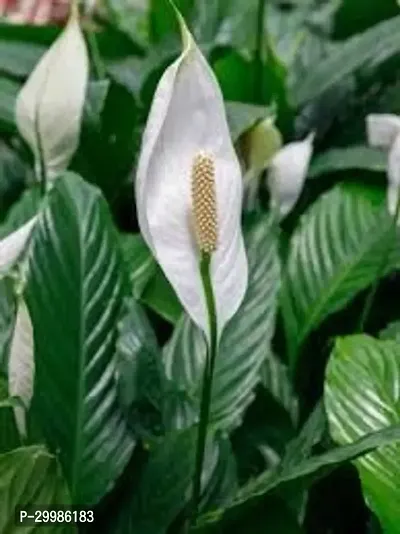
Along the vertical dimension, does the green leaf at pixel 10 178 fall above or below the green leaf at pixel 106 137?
below

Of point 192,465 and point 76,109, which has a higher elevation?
point 76,109

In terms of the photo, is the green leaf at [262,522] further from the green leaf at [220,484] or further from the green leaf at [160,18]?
the green leaf at [160,18]

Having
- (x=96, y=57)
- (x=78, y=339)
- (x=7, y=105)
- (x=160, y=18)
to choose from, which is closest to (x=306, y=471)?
(x=78, y=339)

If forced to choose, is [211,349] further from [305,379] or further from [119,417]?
[305,379]

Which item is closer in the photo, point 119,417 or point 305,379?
point 119,417

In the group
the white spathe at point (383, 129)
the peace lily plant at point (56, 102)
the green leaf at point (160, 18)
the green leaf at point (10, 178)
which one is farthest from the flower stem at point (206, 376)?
the green leaf at point (160, 18)

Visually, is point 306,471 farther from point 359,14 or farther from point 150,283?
point 359,14

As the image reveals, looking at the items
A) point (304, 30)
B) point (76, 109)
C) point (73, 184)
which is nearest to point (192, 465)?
point (73, 184)
